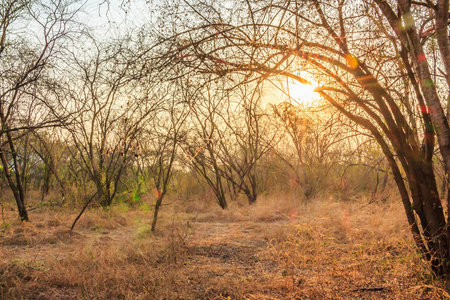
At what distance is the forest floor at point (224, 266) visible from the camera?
3064 millimetres

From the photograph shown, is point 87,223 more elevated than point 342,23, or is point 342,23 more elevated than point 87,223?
point 342,23

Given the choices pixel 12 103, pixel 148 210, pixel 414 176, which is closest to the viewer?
pixel 414 176

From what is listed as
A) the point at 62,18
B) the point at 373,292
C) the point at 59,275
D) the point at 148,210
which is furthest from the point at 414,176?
the point at 148,210

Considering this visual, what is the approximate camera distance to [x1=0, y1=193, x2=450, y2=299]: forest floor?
121 inches

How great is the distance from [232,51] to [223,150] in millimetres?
7184

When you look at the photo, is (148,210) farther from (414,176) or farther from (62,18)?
(414,176)

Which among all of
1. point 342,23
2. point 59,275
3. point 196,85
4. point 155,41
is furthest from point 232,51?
point 59,275

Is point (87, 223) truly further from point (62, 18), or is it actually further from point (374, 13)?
point (374, 13)

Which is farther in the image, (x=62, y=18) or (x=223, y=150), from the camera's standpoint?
(x=223, y=150)

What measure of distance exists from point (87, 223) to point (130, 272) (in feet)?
12.6

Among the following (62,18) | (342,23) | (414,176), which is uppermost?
(62,18)

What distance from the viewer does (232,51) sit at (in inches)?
137

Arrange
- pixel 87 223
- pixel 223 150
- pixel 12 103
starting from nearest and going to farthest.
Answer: pixel 12 103 → pixel 87 223 → pixel 223 150

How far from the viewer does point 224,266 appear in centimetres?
405
